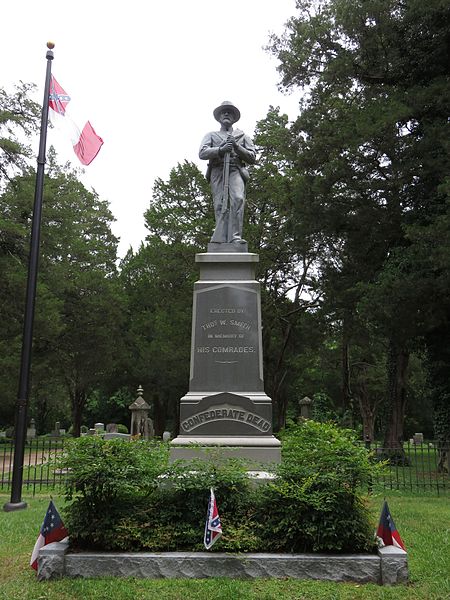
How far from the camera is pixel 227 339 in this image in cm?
871

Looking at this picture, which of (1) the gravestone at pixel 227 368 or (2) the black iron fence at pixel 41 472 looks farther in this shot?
(1) the gravestone at pixel 227 368

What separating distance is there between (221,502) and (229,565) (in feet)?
2.36

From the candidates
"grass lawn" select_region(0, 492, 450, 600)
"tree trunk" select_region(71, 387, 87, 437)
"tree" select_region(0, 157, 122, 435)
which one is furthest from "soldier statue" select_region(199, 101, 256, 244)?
"tree trunk" select_region(71, 387, 87, 437)

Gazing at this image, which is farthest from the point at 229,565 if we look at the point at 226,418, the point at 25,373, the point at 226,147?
the point at 226,147

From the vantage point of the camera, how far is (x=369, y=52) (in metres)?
18.1

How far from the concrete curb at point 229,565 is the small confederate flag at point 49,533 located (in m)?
0.17

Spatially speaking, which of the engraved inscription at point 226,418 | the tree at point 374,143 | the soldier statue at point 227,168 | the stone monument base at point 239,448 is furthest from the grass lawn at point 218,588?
the tree at point 374,143

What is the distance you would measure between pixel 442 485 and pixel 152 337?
2140cm

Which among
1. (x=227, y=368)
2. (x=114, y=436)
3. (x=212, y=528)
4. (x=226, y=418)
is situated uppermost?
(x=227, y=368)

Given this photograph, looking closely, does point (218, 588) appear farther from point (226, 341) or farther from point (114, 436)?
point (114, 436)

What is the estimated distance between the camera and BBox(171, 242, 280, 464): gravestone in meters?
8.03

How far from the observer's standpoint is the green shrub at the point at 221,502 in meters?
5.67

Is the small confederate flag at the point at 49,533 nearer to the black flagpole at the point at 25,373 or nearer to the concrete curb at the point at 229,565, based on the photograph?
the concrete curb at the point at 229,565

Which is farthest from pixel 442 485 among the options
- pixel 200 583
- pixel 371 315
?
pixel 200 583
